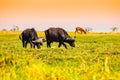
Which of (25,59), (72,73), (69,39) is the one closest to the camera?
(72,73)

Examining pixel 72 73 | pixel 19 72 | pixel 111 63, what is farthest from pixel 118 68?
pixel 19 72

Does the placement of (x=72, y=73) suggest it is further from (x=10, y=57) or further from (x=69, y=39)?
(x=69, y=39)

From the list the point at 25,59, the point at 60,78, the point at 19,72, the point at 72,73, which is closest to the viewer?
the point at 60,78

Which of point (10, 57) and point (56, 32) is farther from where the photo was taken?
point (56, 32)

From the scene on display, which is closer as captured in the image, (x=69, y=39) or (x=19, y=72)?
(x=19, y=72)

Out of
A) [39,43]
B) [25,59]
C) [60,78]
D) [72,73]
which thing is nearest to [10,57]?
[25,59]

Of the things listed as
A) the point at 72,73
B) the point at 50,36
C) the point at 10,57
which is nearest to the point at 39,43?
the point at 50,36

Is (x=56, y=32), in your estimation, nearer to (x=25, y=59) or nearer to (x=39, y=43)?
(x=39, y=43)

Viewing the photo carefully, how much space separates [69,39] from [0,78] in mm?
19779

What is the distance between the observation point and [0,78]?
8188mm

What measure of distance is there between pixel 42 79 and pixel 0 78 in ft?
3.38

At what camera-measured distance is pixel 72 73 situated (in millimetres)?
9047

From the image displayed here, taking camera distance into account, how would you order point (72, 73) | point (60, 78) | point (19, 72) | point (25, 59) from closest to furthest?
1. point (60, 78)
2. point (72, 73)
3. point (19, 72)
4. point (25, 59)

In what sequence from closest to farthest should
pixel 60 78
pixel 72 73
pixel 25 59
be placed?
pixel 60 78
pixel 72 73
pixel 25 59
